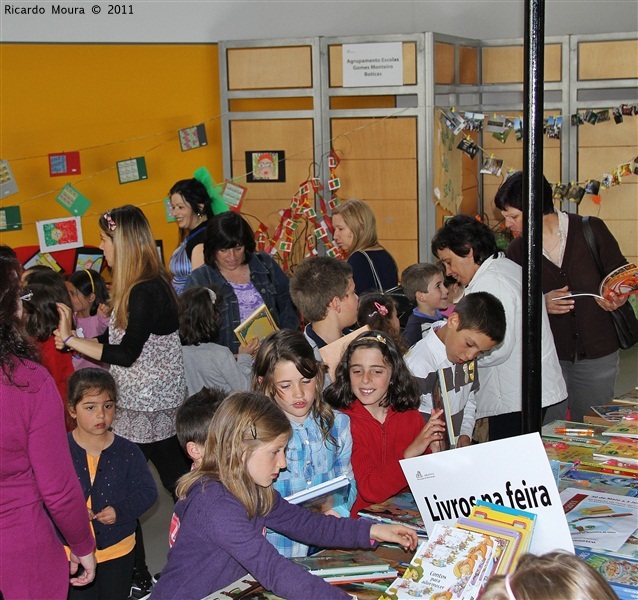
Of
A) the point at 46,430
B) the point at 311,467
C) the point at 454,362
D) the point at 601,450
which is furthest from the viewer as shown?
the point at 454,362

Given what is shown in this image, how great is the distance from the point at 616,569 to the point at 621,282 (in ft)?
5.39

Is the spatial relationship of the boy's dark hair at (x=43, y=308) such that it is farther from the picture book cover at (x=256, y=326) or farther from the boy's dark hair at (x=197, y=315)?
the picture book cover at (x=256, y=326)

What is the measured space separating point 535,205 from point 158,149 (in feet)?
18.0

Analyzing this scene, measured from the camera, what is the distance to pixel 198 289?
143 inches

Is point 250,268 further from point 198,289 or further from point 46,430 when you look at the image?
point 46,430

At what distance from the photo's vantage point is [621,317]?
3.62m

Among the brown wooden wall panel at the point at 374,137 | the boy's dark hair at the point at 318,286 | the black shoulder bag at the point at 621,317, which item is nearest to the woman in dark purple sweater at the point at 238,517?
the boy's dark hair at the point at 318,286

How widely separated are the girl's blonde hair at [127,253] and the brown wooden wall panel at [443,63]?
3.25 metres

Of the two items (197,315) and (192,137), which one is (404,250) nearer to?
(192,137)

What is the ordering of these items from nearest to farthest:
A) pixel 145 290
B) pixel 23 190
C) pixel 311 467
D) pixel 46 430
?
pixel 46 430
pixel 311 467
pixel 145 290
pixel 23 190

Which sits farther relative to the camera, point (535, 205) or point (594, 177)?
point (594, 177)

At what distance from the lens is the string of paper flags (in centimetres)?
620

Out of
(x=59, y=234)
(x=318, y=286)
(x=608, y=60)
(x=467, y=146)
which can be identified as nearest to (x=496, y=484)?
(x=318, y=286)

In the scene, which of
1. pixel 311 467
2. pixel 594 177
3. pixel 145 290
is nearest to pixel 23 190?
pixel 145 290
